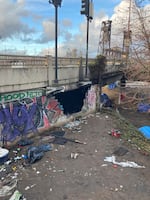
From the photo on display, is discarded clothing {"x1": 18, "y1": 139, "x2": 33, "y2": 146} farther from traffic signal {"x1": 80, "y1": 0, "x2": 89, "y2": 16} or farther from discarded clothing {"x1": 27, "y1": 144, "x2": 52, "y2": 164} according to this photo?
traffic signal {"x1": 80, "y1": 0, "x2": 89, "y2": 16}

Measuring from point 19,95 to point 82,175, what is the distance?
17.6 ft

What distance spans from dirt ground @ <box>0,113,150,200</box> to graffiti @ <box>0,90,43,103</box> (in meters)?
2.62

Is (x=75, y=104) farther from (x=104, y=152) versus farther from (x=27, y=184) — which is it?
(x=27, y=184)

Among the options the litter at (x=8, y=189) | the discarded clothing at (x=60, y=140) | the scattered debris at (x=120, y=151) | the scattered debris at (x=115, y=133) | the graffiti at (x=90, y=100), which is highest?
the graffiti at (x=90, y=100)

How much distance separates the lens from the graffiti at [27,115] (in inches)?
476

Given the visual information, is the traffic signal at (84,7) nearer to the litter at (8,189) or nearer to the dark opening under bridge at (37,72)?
the dark opening under bridge at (37,72)

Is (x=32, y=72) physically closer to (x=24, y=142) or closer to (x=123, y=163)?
(x=24, y=142)

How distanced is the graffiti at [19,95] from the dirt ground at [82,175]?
2.62 m

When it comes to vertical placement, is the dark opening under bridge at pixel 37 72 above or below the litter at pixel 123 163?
above

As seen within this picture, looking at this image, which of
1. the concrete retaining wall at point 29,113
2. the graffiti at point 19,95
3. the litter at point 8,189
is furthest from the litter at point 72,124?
the litter at point 8,189

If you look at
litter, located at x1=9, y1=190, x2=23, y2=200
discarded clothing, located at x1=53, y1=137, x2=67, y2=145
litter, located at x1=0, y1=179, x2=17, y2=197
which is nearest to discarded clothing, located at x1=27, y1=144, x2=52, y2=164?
discarded clothing, located at x1=53, y1=137, x2=67, y2=145

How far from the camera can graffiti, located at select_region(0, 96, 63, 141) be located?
39.7ft

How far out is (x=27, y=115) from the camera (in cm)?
1343

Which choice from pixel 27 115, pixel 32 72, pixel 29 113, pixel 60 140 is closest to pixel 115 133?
pixel 60 140
